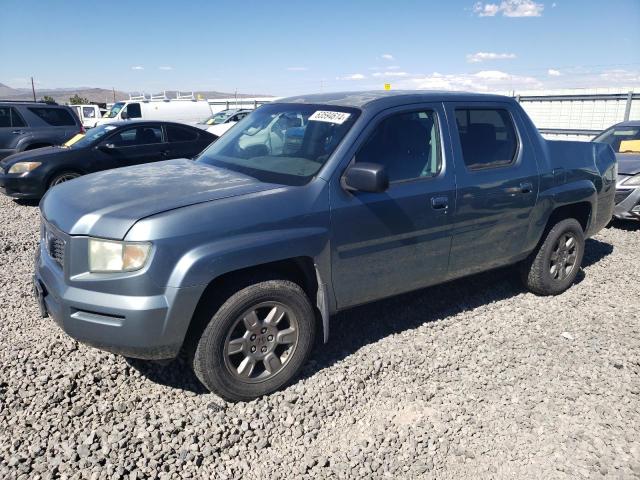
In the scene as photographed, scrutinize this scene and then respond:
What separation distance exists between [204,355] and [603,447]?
7.51ft

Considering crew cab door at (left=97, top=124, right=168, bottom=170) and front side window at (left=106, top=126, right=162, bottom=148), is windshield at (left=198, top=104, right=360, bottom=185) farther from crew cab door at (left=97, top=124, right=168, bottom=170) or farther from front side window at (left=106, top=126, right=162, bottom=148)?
front side window at (left=106, top=126, right=162, bottom=148)

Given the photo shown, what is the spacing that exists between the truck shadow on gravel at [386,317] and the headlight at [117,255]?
0.99 m

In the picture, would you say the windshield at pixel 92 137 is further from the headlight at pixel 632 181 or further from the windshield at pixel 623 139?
the windshield at pixel 623 139

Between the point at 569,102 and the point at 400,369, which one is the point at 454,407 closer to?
the point at 400,369

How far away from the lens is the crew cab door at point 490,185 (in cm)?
391

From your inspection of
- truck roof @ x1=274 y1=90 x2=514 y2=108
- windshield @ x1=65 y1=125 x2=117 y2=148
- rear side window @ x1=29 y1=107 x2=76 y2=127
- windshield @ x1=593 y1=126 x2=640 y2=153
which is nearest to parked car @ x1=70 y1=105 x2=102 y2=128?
rear side window @ x1=29 y1=107 x2=76 y2=127

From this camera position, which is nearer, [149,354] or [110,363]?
[149,354]

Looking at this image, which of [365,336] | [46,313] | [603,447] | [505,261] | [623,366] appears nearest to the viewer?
[603,447]

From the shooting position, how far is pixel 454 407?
10.5ft

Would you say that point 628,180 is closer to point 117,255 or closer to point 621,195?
point 621,195

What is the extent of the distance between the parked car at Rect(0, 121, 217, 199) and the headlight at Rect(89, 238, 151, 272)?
6.91 meters

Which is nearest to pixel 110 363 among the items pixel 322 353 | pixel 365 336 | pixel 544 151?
Result: pixel 322 353

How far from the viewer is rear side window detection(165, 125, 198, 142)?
32.7ft

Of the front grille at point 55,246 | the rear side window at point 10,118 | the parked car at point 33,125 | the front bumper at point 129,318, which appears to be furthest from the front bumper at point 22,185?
the front bumper at point 129,318
